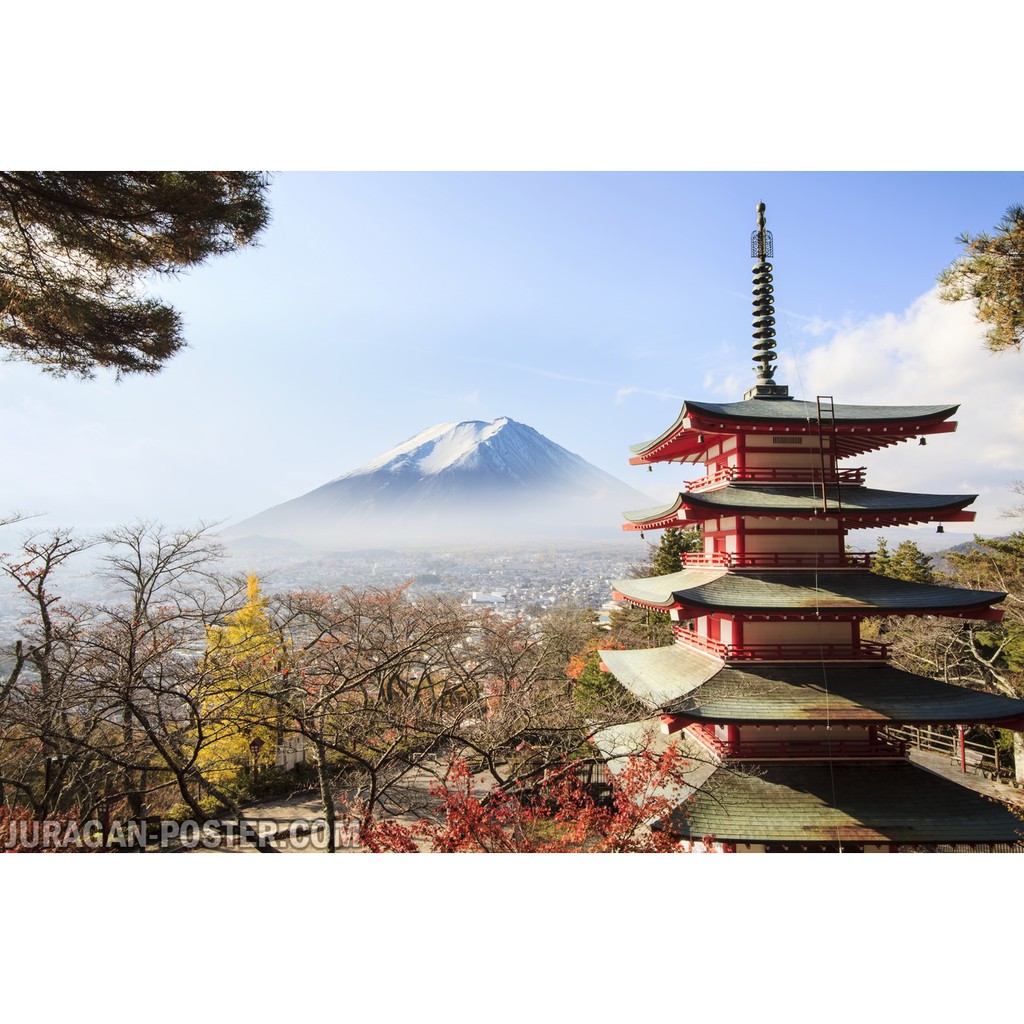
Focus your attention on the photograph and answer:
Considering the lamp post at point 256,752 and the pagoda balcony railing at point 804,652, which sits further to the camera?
the lamp post at point 256,752

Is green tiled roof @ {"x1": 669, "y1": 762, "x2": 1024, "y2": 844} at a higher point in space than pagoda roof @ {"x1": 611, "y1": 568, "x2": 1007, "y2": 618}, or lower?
lower

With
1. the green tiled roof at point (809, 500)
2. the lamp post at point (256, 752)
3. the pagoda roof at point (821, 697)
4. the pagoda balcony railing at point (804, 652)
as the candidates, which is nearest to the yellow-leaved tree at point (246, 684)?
the lamp post at point (256, 752)

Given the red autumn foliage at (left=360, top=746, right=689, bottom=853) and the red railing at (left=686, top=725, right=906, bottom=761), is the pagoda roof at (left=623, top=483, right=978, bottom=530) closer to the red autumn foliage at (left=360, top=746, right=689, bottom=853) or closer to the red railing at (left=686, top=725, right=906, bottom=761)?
the red railing at (left=686, top=725, right=906, bottom=761)

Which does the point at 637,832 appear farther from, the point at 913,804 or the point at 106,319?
the point at 106,319

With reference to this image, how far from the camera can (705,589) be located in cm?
436

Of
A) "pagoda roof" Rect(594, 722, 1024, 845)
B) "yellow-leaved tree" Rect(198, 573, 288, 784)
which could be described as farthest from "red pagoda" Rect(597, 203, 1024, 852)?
"yellow-leaved tree" Rect(198, 573, 288, 784)

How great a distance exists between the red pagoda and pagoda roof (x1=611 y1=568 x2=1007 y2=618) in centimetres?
2

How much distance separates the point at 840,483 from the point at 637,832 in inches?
135

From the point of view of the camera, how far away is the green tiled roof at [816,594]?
13.5 feet

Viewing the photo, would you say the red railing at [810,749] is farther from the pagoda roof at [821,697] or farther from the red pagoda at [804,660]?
the pagoda roof at [821,697]

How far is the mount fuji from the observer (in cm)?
1775

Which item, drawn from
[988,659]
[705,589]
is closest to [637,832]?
[705,589]

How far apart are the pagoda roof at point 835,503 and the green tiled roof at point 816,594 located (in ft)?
1.68

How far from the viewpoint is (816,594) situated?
4.29m
